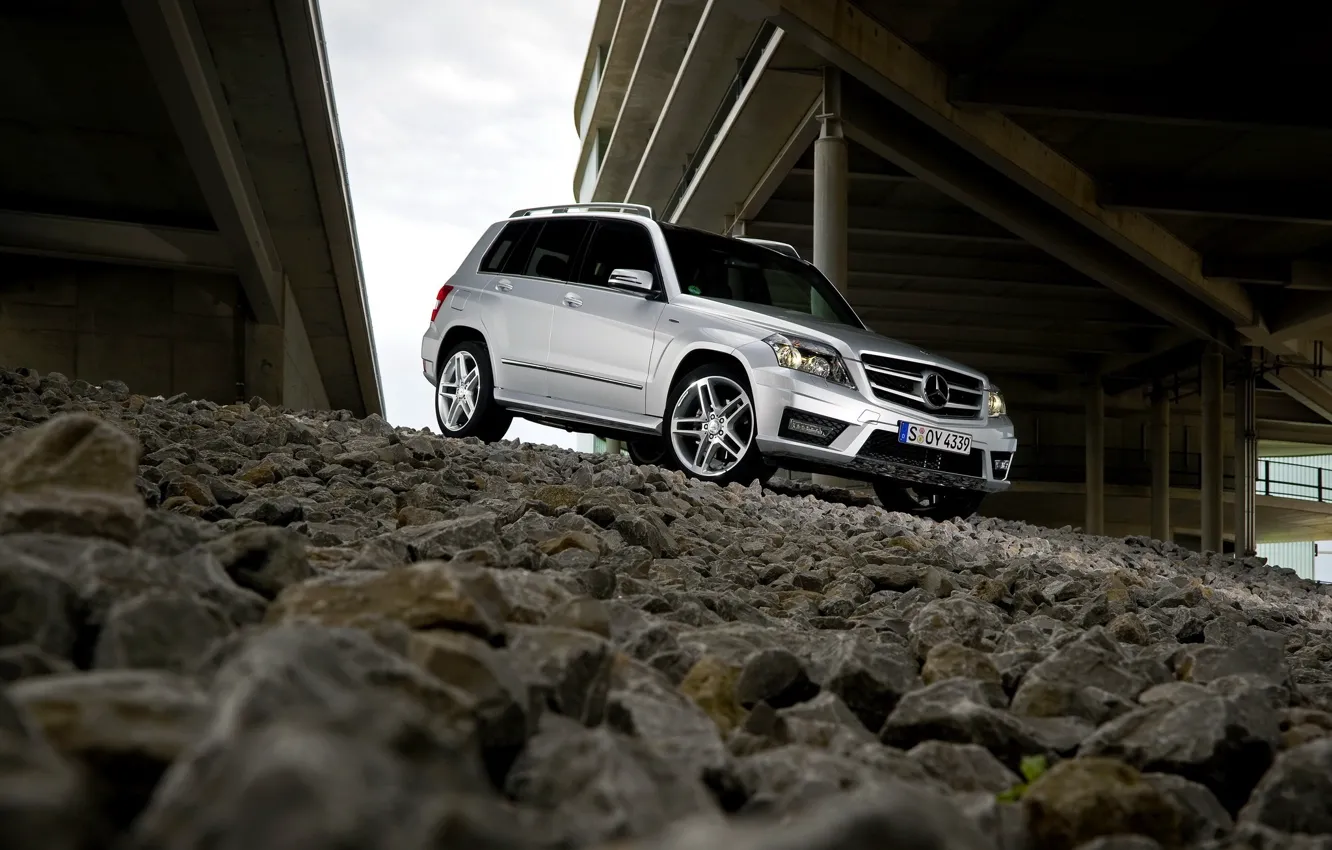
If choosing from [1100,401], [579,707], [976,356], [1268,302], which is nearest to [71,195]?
[579,707]

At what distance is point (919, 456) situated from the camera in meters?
8.84

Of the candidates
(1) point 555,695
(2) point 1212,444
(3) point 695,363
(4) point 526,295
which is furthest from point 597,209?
(2) point 1212,444

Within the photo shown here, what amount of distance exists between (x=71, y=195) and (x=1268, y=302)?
76.2 ft

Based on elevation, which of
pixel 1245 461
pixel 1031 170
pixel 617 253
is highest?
pixel 1031 170

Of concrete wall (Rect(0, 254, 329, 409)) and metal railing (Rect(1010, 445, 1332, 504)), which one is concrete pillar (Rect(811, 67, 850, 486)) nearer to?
concrete wall (Rect(0, 254, 329, 409))

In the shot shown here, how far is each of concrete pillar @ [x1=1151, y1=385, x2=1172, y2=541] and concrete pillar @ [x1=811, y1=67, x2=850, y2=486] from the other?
24018mm

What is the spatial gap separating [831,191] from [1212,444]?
Answer: 1760 cm

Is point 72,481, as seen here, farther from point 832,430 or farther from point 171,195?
point 171,195

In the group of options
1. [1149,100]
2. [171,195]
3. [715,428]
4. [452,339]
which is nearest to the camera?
[715,428]

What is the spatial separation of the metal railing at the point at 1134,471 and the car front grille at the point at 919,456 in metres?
35.3

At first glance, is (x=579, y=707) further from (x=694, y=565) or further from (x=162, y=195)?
(x=162, y=195)

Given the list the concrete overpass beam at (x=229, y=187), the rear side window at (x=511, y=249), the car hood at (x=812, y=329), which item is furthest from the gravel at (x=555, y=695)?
the concrete overpass beam at (x=229, y=187)

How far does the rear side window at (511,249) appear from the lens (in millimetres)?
10375

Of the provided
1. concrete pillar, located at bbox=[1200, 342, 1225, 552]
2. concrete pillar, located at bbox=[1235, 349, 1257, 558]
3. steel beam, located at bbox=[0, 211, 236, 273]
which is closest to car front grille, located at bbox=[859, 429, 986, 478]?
steel beam, located at bbox=[0, 211, 236, 273]
